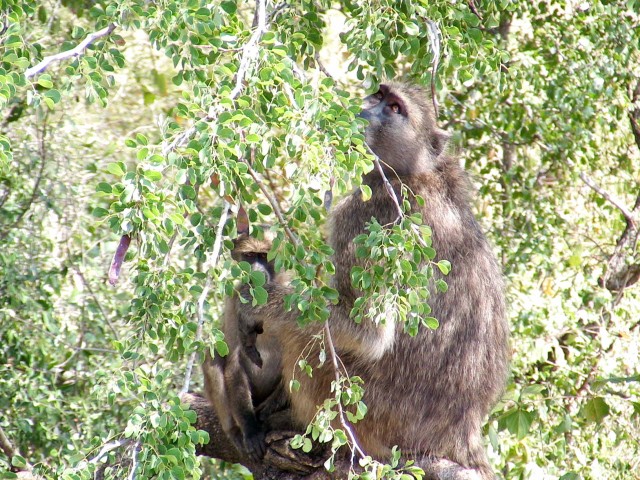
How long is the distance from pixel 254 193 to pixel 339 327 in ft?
3.76

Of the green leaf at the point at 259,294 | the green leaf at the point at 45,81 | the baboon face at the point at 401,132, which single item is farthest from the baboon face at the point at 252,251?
the green leaf at the point at 45,81

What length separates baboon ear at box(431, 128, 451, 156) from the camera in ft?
13.3

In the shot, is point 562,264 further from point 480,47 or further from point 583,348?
point 480,47

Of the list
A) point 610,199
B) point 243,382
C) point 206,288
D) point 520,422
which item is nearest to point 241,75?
point 206,288

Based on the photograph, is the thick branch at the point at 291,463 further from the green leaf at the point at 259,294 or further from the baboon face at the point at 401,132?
the baboon face at the point at 401,132

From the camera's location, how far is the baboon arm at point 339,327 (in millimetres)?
3480

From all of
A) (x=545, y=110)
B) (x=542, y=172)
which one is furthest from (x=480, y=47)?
(x=542, y=172)

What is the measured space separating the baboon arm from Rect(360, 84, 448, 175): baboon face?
0.80 m

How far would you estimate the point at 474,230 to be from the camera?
3914mm

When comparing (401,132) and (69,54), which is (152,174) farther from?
(401,132)

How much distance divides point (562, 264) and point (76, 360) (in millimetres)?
3200

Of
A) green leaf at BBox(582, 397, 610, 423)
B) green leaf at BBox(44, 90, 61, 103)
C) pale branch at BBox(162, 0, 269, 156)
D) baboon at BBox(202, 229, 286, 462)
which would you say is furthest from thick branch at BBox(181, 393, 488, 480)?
green leaf at BBox(44, 90, 61, 103)

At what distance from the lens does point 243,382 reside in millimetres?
3904

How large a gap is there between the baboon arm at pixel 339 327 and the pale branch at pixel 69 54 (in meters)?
1.28
